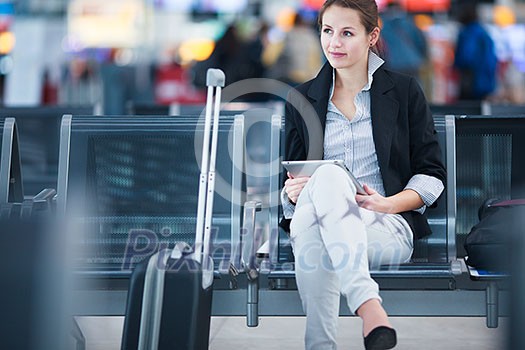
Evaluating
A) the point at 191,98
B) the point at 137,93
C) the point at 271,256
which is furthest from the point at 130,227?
the point at 191,98

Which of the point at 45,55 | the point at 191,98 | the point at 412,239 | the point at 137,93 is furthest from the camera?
the point at 191,98

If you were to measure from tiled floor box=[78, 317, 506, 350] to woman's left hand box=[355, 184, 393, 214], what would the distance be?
125cm

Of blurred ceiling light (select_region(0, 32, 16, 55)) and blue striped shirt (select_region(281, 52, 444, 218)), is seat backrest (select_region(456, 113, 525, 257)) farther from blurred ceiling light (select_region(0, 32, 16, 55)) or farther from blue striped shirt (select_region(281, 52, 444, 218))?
blurred ceiling light (select_region(0, 32, 16, 55))

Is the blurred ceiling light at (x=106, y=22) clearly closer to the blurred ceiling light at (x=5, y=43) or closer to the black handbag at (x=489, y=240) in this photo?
the blurred ceiling light at (x=5, y=43)

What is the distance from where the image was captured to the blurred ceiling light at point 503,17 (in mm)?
27734

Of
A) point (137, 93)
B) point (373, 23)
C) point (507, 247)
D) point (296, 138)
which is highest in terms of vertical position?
point (137, 93)

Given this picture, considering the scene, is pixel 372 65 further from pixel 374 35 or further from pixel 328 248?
pixel 328 248

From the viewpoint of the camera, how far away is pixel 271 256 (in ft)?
16.0

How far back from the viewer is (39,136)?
333 inches

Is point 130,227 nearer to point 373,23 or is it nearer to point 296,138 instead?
point 296,138

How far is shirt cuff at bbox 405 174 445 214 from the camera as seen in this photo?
4.59 meters

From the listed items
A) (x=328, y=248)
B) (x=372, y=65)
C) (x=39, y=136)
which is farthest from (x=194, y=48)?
(x=328, y=248)

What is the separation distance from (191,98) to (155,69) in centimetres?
140

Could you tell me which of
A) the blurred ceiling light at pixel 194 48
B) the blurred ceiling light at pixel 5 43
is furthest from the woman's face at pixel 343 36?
the blurred ceiling light at pixel 5 43
